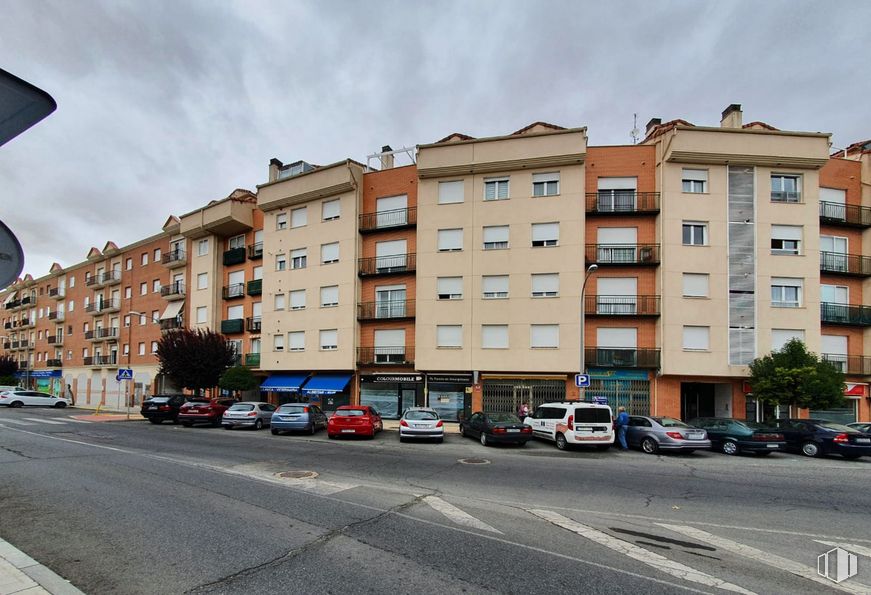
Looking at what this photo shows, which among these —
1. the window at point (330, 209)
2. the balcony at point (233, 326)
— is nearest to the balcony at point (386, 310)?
the window at point (330, 209)

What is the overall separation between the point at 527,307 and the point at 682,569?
64.3 feet

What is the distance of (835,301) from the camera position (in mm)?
24359

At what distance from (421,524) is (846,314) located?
2779 centimetres

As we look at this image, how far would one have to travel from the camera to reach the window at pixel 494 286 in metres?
25.4

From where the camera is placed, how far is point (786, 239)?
78.0 feet

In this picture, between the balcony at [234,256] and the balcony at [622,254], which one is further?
the balcony at [234,256]

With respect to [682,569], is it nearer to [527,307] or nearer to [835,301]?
[527,307]

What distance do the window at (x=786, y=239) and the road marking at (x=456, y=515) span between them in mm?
23938

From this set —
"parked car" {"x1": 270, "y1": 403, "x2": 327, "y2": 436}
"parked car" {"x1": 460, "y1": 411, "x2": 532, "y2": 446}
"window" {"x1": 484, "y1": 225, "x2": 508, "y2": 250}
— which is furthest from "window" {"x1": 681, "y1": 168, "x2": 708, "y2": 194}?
"parked car" {"x1": 270, "y1": 403, "x2": 327, "y2": 436}

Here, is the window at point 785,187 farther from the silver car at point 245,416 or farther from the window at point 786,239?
the silver car at point 245,416

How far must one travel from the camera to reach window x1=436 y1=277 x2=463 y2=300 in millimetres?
25984

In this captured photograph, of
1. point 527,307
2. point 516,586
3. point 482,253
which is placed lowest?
point 516,586

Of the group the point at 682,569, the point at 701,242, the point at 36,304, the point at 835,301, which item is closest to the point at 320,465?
the point at 682,569

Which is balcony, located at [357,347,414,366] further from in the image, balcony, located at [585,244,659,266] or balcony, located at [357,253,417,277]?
balcony, located at [585,244,659,266]
